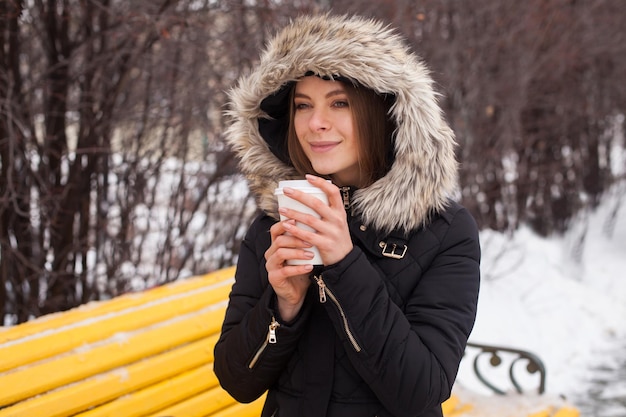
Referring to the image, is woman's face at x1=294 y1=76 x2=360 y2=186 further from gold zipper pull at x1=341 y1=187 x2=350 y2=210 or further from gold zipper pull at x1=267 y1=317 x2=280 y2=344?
gold zipper pull at x1=267 y1=317 x2=280 y2=344

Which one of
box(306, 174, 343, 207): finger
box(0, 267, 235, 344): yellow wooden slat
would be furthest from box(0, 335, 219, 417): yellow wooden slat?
box(306, 174, 343, 207): finger

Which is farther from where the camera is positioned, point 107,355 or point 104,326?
point 104,326

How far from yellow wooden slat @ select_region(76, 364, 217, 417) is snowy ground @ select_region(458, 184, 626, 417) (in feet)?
10.6

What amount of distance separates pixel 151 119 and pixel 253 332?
11.4 feet

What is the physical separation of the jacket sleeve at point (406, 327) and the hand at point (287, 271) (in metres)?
0.09

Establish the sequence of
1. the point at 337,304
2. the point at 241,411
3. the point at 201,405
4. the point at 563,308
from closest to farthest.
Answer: the point at 337,304 < the point at 201,405 < the point at 241,411 < the point at 563,308

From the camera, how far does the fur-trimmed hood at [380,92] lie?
1931mm

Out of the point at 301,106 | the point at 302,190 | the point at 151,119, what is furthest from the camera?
the point at 151,119

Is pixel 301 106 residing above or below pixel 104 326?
above

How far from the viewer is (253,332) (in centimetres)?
187

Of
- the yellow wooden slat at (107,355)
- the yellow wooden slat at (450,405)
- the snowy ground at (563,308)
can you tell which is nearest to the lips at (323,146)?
the yellow wooden slat at (107,355)

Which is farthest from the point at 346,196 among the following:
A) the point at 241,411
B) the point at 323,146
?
the point at 241,411

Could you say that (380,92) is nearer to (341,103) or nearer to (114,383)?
(341,103)

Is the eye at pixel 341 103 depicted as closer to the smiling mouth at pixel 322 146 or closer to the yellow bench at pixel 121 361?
the smiling mouth at pixel 322 146
